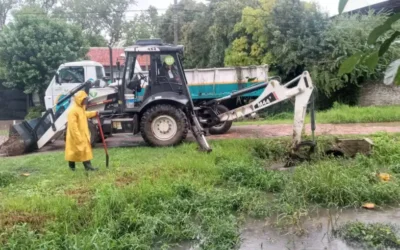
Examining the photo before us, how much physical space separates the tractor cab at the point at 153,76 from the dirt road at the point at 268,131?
4.95 ft

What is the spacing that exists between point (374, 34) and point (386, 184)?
19.7 ft

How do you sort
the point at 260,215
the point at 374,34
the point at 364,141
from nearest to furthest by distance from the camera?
the point at 374,34 → the point at 260,215 → the point at 364,141

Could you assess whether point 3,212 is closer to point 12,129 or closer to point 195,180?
point 195,180

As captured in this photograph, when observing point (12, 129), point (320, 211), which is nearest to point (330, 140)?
point (320, 211)

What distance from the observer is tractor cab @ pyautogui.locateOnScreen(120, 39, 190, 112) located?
10.1 meters

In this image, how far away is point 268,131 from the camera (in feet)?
41.3

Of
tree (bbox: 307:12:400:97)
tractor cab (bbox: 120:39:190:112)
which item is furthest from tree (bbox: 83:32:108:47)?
tractor cab (bbox: 120:39:190:112)

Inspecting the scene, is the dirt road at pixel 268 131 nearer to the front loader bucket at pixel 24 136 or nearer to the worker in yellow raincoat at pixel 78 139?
the front loader bucket at pixel 24 136

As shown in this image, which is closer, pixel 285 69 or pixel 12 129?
pixel 12 129

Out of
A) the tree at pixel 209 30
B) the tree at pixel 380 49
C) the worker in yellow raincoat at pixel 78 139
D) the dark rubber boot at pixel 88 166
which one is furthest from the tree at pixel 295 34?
the tree at pixel 380 49

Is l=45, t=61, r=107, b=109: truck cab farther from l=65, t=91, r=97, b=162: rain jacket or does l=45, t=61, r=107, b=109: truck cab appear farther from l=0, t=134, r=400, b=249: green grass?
l=65, t=91, r=97, b=162: rain jacket

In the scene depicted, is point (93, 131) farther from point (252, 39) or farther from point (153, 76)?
point (252, 39)

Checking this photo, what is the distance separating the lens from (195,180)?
6938 mm

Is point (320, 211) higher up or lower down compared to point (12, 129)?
lower down
